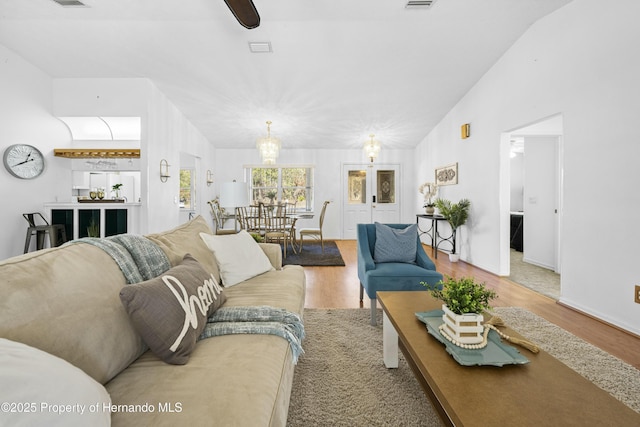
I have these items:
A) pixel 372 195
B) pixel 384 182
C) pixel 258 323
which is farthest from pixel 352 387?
pixel 384 182

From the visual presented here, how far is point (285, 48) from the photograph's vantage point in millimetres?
3938

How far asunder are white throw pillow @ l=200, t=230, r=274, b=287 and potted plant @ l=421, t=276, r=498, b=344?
138 centimetres

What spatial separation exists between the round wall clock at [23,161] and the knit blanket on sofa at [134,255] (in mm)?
3676

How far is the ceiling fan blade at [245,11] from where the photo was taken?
205 cm

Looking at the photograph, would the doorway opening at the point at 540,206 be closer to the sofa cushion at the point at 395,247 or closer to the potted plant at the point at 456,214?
the potted plant at the point at 456,214

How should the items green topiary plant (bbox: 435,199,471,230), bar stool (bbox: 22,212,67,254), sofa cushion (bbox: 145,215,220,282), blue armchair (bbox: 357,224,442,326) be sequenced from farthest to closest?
green topiary plant (bbox: 435,199,471,230), bar stool (bbox: 22,212,67,254), blue armchair (bbox: 357,224,442,326), sofa cushion (bbox: 145,215,220,282)

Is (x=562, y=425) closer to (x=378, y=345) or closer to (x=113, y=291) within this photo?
(x=378, y=345)

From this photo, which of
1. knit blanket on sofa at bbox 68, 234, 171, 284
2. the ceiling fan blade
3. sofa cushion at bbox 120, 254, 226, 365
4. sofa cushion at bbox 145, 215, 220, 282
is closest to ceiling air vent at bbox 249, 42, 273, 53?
the ceiling fan blade

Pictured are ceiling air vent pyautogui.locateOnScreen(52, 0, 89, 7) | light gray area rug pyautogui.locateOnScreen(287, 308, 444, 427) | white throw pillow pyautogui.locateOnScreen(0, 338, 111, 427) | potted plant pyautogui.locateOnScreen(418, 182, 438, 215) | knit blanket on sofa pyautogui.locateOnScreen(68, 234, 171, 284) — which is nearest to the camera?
white throw pillow pyautogui.locateOnScreen(0, 338, 111, 427)

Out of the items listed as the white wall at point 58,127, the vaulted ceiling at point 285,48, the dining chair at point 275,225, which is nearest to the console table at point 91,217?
the white wall at point 58,127

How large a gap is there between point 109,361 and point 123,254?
1.57 feet

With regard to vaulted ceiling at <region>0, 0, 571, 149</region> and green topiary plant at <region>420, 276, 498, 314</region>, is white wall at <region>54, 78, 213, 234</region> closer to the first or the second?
vaulted ceiling at <region>0, 0, 571, 149</region>

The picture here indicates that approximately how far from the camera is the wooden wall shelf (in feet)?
14.0

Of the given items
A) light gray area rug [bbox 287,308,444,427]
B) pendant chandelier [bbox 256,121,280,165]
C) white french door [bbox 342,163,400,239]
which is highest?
pendant chandelier [bbox 256,121,280,165]
